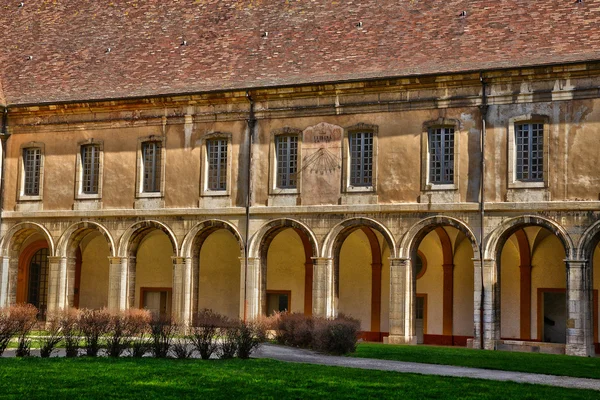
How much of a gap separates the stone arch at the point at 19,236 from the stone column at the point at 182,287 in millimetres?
4876

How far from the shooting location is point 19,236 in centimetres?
3719

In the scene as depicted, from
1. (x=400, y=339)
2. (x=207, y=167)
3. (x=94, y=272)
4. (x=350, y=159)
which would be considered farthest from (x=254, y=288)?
(x=94, y=272)

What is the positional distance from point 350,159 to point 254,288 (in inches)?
199

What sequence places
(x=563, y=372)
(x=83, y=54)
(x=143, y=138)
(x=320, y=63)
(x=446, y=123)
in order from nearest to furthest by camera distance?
A: (x=563, y=372)
(x=446, y=123)
(x=320, y=63)
(x=143, y=138)
(x=83, y=54)

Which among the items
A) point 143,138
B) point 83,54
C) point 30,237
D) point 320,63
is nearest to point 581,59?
point 320,63

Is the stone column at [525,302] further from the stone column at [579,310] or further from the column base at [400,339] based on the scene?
the stone column at [579,310]

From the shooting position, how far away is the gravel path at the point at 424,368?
1959 cm

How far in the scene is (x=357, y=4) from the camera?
113 ft

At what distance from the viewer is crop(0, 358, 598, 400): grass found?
53.5 feet

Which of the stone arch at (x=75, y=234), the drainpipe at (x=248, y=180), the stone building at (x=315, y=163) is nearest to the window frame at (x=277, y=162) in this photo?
the stone building at (x=315, y=163)

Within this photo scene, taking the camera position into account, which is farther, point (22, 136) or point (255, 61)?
point (22, 136)

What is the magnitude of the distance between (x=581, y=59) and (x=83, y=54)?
17.5 metres

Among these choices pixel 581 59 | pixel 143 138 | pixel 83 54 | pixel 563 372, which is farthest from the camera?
pixel 83 54

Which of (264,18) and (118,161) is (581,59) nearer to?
(264,18)
